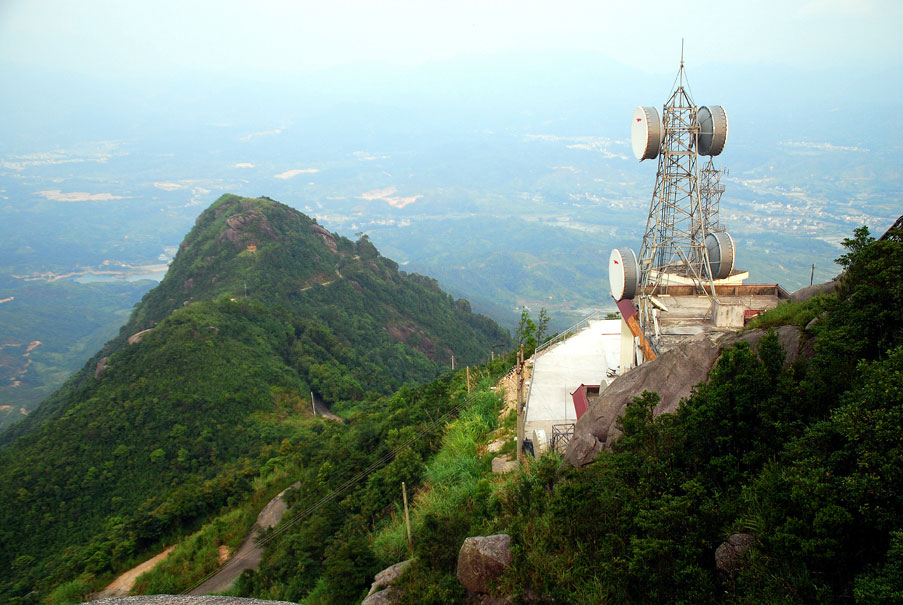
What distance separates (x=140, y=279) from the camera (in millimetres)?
160750

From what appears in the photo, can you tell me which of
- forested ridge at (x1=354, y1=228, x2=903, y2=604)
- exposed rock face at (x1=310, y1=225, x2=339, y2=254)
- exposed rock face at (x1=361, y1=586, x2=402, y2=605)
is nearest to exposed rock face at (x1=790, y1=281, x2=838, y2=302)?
forested ridge at (x1=354, y1=228, x2=903, y2=604)

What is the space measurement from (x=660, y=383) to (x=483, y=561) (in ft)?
15.4

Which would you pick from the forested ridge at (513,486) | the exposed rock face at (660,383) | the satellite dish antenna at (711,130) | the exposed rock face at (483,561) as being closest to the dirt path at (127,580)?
the forested ridge at (513,486)

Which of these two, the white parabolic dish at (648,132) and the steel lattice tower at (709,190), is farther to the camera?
the steel lattice tower at (709,190)

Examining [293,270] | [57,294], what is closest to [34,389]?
[293,270]

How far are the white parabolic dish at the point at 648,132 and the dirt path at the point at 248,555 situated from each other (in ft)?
62.6

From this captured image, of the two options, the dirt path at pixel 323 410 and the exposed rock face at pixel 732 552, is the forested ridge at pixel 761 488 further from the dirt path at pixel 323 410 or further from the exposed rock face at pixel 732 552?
the dirt path at pixel 323 410

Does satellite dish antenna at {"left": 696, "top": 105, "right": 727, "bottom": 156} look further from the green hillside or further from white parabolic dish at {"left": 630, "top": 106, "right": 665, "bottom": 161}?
the green hillside

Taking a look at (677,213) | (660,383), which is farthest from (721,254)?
(660,383)

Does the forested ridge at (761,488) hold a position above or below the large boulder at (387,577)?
above

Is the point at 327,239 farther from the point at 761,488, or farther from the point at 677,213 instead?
the point at 761,488

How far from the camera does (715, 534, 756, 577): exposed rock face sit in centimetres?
672

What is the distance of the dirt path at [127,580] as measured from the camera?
19516 millimetres

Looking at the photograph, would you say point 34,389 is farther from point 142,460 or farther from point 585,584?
point 585,584
